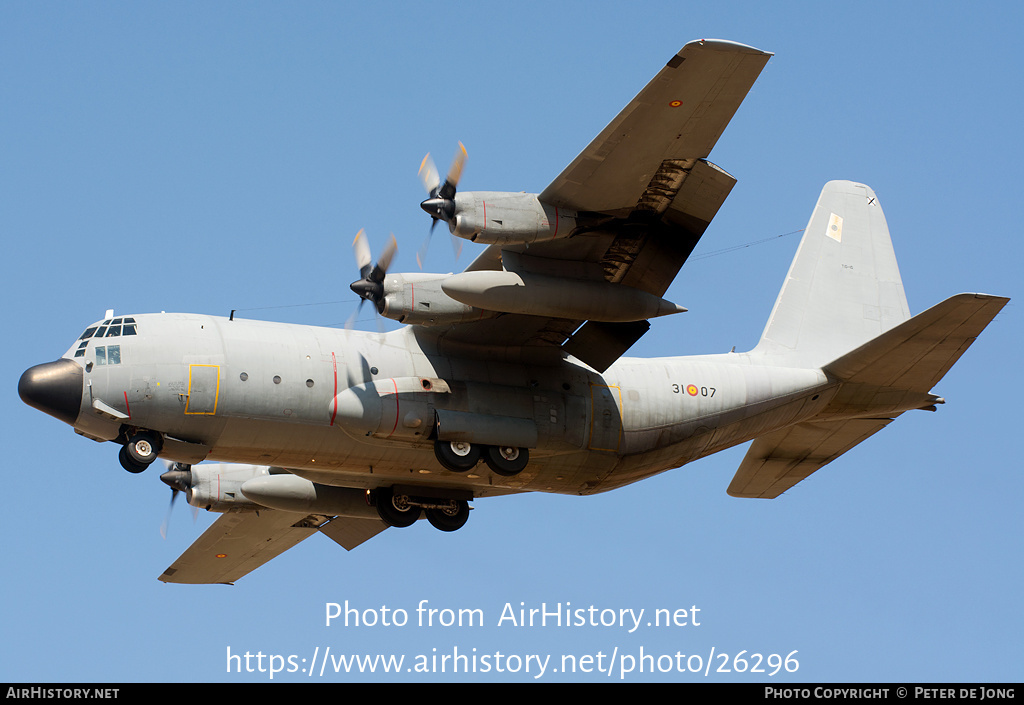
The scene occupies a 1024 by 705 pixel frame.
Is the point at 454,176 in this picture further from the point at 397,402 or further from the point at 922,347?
the point at 922,347

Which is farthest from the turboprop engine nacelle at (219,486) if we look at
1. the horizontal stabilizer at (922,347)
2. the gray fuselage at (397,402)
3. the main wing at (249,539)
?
the horizontal stabilizer at (922,347)

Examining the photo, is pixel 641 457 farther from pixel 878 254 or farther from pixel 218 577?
pixel 218 577

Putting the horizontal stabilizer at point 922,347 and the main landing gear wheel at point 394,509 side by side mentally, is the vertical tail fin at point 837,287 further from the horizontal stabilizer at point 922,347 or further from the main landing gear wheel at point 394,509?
the main landing gear wheel at point 394,509

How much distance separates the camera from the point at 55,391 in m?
19.1

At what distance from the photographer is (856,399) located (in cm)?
2353

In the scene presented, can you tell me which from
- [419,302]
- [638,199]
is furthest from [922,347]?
[419,302]

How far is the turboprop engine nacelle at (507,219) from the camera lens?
1847 cm

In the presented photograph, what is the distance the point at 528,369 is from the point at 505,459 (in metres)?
1.73

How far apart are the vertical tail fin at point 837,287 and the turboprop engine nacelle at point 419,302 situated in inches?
265

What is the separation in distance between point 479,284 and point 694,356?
19.2 feet

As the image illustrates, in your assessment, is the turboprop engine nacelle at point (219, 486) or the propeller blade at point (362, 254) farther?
the turboprop engine nacelle at point (219, 486)

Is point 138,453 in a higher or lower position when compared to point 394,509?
higher

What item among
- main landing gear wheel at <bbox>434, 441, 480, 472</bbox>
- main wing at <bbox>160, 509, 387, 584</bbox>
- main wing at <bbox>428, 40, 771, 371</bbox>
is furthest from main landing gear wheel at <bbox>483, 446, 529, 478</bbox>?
main wing at <bbox>160, 509, 387, 584</bbox>
